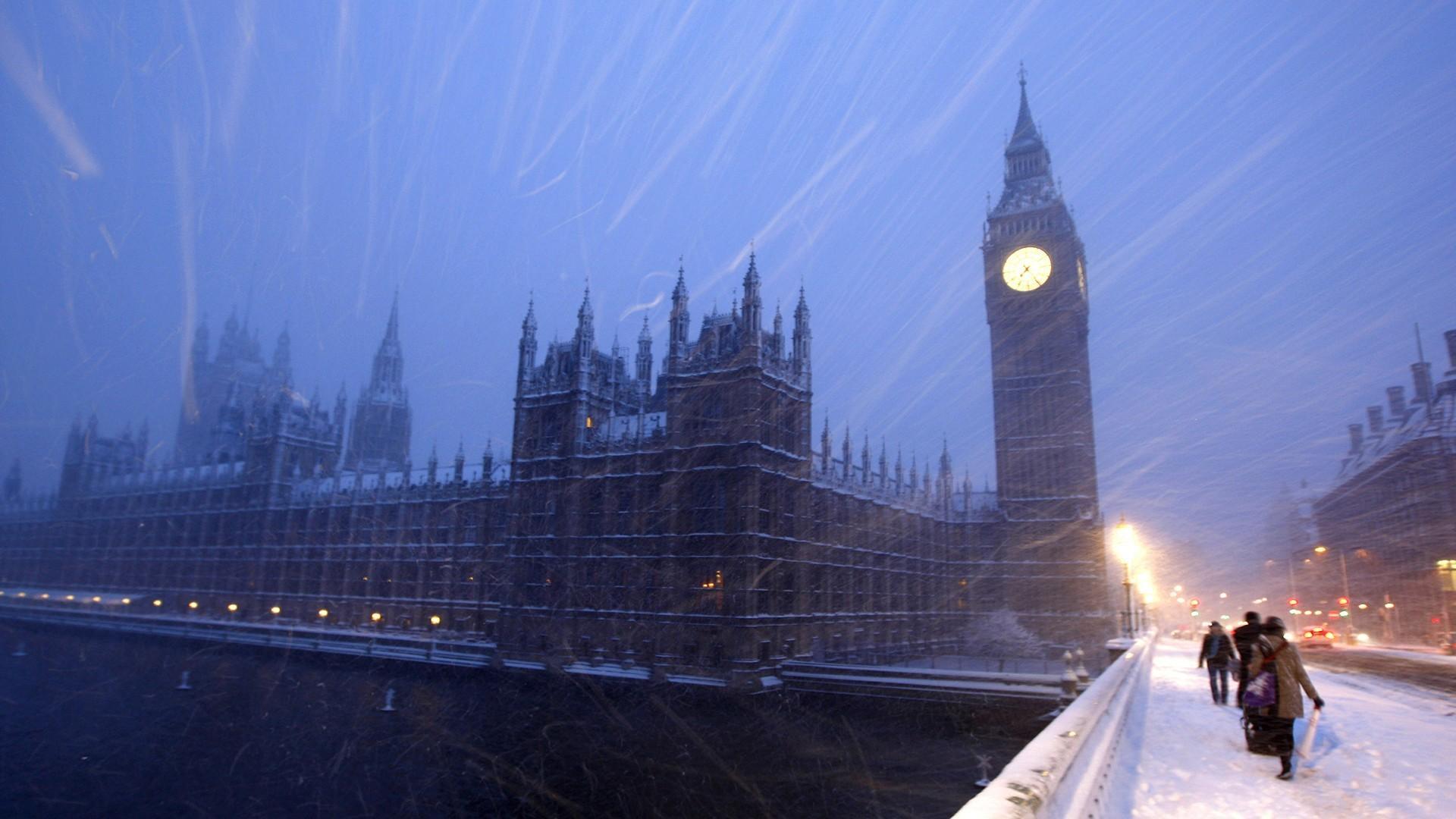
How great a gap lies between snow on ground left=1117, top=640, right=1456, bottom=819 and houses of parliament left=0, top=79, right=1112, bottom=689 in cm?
3229

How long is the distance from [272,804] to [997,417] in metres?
66.9

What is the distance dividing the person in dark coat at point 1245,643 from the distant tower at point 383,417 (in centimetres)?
10944

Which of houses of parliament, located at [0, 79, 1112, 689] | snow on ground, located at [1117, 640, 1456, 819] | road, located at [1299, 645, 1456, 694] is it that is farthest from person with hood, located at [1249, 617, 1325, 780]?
houses of parliament, located at [0, 79, 1112, 689]

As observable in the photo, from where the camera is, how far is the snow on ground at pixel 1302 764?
774cm

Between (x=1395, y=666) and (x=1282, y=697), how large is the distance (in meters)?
25.4

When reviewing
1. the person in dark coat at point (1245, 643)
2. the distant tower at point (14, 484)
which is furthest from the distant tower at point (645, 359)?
the distant tower at point (14, 484)

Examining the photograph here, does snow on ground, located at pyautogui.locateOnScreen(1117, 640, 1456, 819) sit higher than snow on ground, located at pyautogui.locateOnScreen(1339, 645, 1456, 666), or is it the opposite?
snow on ground, located at pyautogui.locateOnScreen(1117, 640, 1456, 819)

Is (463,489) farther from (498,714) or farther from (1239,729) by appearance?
(1239,729)

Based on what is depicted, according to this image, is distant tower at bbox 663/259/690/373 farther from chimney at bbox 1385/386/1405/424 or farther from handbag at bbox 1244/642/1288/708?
chimney at bbox 1385/386/1405/424

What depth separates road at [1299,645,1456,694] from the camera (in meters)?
21.8

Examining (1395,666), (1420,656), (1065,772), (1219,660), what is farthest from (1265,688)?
(1420,656)

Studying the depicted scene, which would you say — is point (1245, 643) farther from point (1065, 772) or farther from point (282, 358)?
point (282, 358)

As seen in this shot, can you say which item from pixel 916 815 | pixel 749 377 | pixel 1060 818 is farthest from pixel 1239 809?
pixel 749 377

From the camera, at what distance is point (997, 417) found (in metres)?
77.8
